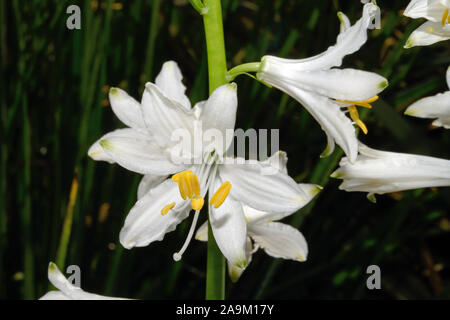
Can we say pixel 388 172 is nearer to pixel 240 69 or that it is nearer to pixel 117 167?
pixel 240 69

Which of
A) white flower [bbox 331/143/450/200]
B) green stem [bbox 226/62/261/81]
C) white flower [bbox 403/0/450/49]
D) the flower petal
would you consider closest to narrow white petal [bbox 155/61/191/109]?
the flower petal

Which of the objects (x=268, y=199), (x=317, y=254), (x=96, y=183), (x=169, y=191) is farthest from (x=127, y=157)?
(x=317, y=254)

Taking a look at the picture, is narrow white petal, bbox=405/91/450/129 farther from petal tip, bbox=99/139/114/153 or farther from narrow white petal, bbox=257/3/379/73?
petal tip, bbox=99/139/114/153

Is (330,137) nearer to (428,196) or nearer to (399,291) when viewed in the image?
(428,196)

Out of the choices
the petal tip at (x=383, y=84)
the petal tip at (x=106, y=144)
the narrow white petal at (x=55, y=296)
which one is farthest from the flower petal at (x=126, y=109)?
the petal tip at (x=383, y=84)

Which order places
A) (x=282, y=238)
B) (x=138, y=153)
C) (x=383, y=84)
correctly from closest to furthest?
1. (x=383, y=84)
2. (x=138, y=153)
3. (x=282, y=238)

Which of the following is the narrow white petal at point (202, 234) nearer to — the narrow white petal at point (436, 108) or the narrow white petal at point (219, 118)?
the narrow white petal at point (219, 118)

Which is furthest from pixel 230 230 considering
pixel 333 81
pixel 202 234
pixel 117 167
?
pixel 117 167
